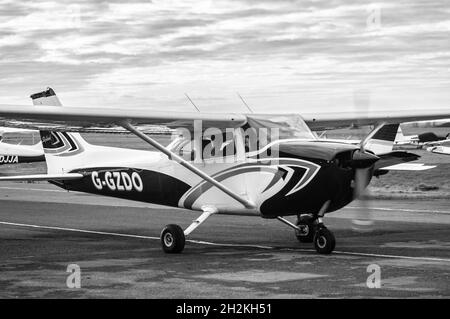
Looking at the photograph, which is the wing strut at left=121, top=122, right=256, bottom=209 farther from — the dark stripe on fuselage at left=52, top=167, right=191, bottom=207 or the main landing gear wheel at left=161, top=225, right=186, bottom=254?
the main landing gear wheel at left=161, top=225, right=186, bottom=254

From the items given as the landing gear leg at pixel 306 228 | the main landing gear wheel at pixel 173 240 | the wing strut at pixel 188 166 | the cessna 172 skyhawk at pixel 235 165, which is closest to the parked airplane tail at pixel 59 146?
the cessna 172 skyhawk at pixel 235 165

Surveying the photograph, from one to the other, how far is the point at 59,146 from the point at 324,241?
23.8 feet

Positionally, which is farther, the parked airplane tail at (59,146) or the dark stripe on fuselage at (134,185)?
the parked airplane tail at (59,146)

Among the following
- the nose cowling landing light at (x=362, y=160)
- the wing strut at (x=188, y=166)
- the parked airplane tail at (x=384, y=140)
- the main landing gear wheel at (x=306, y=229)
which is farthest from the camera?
the parked airplane tail at (x=384, y=140)

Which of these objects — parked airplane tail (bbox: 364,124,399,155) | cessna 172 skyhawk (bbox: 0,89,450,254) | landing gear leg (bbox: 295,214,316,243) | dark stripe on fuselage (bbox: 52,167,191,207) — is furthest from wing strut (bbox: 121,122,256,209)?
parked airplane tail (bbox: 364,124,399,155)

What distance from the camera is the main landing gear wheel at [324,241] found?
44.4 ft

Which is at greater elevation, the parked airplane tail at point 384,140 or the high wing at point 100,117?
the high wing at point 100,117

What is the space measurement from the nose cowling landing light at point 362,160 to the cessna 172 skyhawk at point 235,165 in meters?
0.02

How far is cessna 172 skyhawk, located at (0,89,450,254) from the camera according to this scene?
43.1 ft

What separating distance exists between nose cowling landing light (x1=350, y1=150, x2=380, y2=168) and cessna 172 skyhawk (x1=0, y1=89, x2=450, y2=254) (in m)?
0.02

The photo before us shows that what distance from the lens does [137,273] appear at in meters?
11.9

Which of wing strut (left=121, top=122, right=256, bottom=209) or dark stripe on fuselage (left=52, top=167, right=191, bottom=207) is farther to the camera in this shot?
dark stripe on fuselage (left=52, top=167, right=191, bottom=207)

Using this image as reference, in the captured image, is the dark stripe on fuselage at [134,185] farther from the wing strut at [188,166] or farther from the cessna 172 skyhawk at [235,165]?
the wing strut at [188,166]
